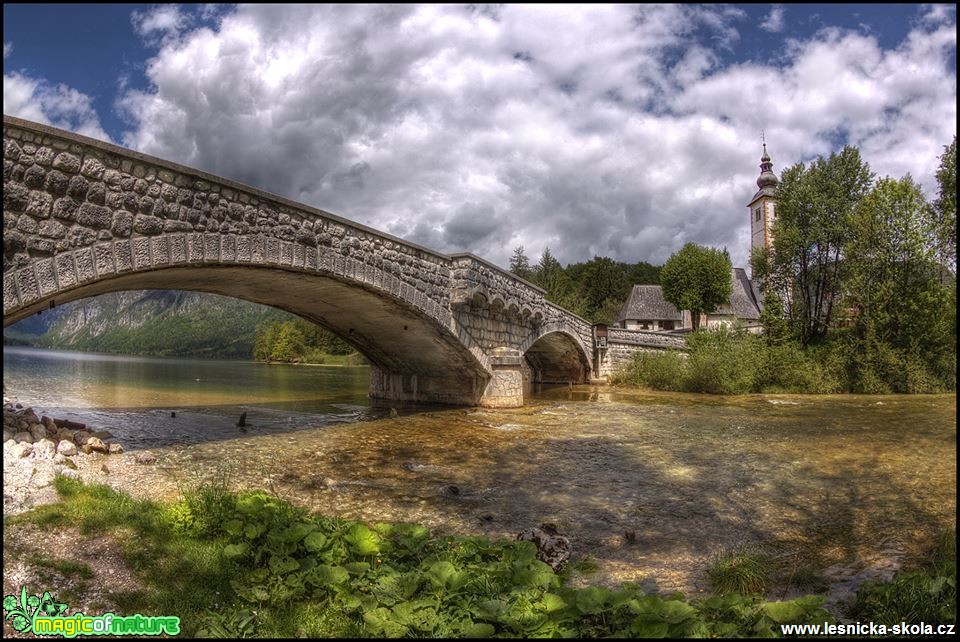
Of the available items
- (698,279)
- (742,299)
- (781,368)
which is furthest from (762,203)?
(781,368)

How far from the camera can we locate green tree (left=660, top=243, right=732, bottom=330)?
43219mm

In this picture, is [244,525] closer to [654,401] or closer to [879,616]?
[879,616]

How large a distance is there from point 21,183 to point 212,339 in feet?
501

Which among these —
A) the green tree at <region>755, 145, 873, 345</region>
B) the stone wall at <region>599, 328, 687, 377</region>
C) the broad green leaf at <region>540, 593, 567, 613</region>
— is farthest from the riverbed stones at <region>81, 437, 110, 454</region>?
the green tree at <region>755, 145, 873, 345</region>

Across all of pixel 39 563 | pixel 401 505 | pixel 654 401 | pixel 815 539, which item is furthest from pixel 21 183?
pixel 654 401

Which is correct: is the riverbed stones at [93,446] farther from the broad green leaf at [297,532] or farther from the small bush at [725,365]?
the small bush at [725,365]

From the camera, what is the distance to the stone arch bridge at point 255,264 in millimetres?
6473

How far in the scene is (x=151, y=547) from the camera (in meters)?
3.85

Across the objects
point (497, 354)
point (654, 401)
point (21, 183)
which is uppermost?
point (21, 183)

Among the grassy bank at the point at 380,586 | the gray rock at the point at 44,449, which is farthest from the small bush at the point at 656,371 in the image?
the gray rock at the point at 44,449

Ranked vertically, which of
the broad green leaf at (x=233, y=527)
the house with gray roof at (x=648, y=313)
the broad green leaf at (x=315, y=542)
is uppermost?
the house with gray roof at (x=648, y=313)

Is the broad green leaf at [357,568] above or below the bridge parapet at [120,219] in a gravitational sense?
below

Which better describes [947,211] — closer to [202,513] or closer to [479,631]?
[479,631]

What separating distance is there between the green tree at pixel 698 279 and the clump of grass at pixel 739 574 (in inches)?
1614
